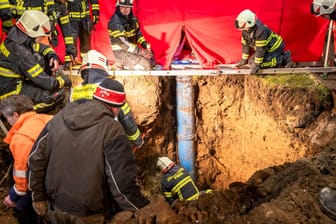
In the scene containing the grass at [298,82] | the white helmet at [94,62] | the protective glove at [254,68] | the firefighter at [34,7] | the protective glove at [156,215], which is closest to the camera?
the protective glove at [156,215]

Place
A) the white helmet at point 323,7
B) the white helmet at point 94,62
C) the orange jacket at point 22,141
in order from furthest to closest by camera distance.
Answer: the white helmet at point 323,7
the white helmet at point 94,62
the orange jacket at point 22,141

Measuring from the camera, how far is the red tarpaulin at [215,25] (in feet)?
21.3

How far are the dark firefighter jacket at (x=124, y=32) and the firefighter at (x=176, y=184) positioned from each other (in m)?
2.70

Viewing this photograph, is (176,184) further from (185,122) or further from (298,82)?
(298,82)

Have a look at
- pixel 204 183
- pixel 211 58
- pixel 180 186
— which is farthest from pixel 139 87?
pixel 204 183

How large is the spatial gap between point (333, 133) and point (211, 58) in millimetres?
2919

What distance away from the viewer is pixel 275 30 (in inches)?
261

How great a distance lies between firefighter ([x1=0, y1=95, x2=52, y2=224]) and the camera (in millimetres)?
2883

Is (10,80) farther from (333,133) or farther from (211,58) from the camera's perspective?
(333,133)

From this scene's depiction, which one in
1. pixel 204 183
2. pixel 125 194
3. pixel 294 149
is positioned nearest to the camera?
pixel 125 194

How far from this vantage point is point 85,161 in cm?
247

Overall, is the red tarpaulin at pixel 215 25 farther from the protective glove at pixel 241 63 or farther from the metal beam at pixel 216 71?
the metal beam at pixel 216 71

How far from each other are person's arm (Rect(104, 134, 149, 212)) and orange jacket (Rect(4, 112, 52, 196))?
94 cm

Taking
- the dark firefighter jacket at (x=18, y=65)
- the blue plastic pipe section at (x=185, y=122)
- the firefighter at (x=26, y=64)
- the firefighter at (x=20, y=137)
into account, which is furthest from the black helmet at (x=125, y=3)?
the firefighter at (x=20, y=137)
